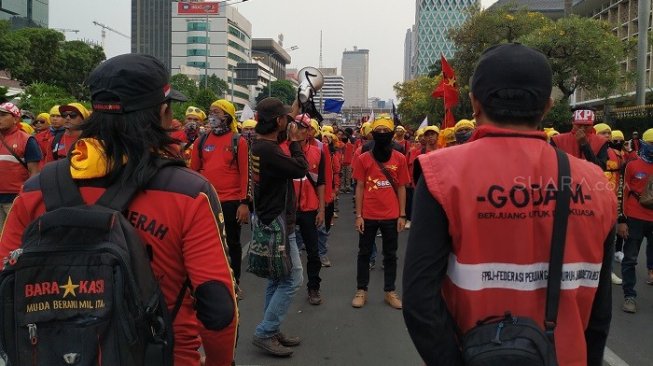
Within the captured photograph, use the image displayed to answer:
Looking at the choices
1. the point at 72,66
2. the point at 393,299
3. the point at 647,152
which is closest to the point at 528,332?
the point at 393,299

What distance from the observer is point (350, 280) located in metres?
7.24

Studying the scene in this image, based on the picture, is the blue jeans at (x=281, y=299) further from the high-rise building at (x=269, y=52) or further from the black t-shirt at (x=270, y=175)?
the high-rise building at (x=269, y=52)

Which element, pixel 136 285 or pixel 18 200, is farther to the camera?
pixel 18 200

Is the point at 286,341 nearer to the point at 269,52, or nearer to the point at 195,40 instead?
the point at 195,40

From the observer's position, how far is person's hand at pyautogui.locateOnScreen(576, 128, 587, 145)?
20.3 feet

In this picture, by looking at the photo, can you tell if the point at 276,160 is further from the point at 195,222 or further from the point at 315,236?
the point at 195,222

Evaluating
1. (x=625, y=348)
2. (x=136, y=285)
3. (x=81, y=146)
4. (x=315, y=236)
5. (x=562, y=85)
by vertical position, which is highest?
(x=562, y=85)

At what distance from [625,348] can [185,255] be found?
4.52 meters

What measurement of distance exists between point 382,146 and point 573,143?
2090 millimetres

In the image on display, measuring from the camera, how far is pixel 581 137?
243 inches

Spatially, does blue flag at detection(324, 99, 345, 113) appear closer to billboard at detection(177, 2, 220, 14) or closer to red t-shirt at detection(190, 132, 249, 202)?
red t-shirt at detection(190, 132, 249, 202)

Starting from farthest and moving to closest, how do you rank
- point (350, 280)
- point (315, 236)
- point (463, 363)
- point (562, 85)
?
point (562, 85) < point (350, 280) < point (315, 236) < point (463, 363)

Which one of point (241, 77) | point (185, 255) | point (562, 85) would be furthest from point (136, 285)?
point (241, 77)

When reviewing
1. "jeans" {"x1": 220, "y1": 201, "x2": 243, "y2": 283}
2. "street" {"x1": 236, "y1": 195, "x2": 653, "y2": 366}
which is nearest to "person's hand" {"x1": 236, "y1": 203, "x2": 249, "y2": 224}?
"jeans" {"x1": 220, "y1": 201, "x2": 243, "y2": 283}
